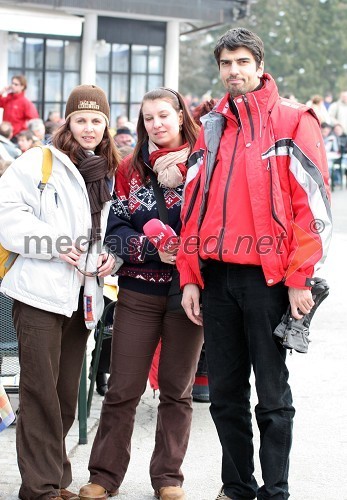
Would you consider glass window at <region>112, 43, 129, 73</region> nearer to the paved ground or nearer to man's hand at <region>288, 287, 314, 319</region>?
the paved ground

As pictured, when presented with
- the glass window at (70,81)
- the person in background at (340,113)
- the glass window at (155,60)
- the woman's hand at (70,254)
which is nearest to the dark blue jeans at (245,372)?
the woman's hand at (70,254)

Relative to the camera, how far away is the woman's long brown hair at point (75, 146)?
15.7 ft

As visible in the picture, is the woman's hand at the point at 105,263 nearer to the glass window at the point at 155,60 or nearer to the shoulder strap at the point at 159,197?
the shoulder strap at the point at 159,197

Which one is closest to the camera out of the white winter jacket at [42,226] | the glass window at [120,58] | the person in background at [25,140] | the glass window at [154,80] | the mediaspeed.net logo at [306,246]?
the mediaspeed.net logo at [306,246]

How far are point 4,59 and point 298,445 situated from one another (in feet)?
42.9

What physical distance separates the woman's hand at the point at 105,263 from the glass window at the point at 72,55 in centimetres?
1468

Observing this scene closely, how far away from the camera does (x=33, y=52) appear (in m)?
18.6

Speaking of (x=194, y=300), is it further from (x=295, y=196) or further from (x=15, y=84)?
(x=15, y=84)

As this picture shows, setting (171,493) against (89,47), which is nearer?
(171,493)

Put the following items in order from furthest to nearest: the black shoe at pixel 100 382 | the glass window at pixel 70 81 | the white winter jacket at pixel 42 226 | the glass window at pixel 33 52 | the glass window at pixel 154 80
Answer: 1. the glass window at pixel 154 80
2. the glass window at pixel 70 81
3. the glass window at pixel 33 52
4. the black shoe at pixel 100 382
5. the white winter jacket at pixel 42 226

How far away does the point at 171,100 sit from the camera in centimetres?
488

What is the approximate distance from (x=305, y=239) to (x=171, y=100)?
3.48ft

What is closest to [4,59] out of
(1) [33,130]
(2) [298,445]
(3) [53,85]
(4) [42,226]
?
(3) [53,85]

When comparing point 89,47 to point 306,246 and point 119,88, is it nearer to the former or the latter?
point 119,88
